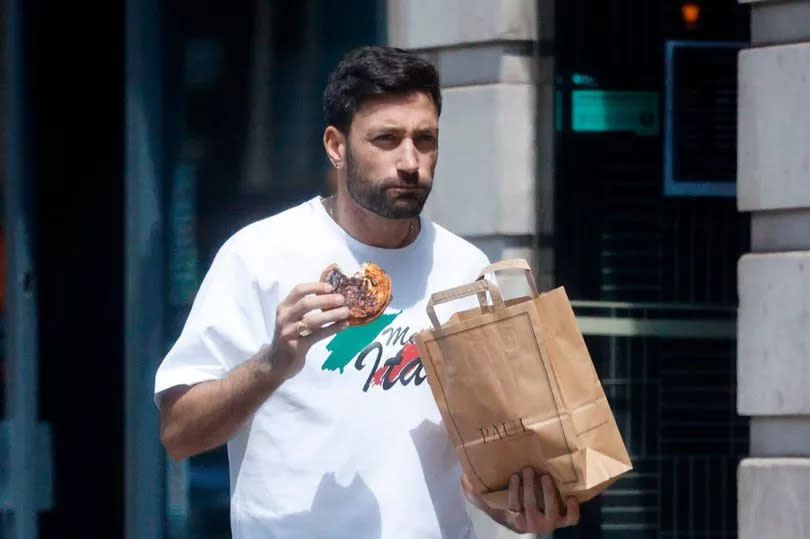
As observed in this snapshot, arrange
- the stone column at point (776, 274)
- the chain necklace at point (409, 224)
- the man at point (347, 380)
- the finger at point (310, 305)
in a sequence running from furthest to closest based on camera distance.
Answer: the stone column at point (776, 274)
the chain necklace at point (409, 224)
the man at point (347, 380)
the finger at point (310, 305)

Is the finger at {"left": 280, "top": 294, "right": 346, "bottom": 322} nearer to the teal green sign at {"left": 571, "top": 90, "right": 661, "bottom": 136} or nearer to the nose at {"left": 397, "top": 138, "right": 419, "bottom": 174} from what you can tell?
the nose at {"left": 397, "top": 138, "right": 419, "bottom": 174}

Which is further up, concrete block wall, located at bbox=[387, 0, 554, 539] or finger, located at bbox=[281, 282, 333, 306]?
concrete block wall, located at bbox=[387, 0, 554, 539]

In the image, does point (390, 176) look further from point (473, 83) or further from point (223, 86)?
point (223, 86)

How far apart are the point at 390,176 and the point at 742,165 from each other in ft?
6.71

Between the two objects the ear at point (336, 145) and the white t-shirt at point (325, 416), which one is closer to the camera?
the white t-shirt at point (325, 416)

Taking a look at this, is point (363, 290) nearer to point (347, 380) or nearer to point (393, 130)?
point (347, 380)

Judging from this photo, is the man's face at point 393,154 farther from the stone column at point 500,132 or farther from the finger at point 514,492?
the stone column at point 500,132

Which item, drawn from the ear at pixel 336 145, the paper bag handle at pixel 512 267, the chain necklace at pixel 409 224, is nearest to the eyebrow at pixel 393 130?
the ear at pixel 336 145

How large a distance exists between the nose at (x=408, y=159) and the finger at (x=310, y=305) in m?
0.42

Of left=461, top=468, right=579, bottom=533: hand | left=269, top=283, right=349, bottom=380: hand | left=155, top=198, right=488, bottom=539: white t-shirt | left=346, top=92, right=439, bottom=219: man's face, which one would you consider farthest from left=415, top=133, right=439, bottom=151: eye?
left=461, top=468, right=579, bottom=533: hand

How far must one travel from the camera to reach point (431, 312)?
362 cm

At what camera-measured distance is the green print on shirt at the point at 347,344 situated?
12.4ft

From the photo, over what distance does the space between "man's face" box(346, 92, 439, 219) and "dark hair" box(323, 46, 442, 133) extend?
19 mm

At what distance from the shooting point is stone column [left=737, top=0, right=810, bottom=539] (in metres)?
5.38
